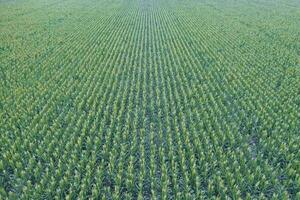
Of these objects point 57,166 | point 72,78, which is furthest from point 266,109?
point 72,78

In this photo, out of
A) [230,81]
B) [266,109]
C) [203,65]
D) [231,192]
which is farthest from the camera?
[203,65]

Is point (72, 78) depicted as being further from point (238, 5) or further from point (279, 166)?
point (238, 5)

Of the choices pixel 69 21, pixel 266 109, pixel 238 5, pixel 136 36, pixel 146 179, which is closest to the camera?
pixel 146 179

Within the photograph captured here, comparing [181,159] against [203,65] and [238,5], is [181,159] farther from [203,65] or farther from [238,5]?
[238,5]

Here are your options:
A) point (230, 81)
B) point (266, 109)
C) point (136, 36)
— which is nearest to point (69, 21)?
point (136, 36)

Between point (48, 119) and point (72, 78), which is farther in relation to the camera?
point (72, 78)

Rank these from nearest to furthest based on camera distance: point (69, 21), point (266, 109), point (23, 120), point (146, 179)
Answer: point (146, 179), point (23, 120), point (266, 109), point (69, 21)
